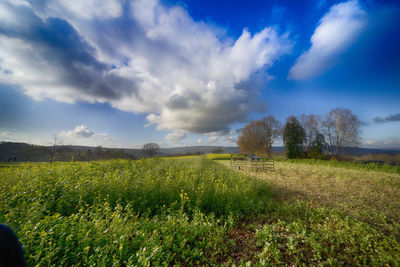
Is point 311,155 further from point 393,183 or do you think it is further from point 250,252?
point 250,252

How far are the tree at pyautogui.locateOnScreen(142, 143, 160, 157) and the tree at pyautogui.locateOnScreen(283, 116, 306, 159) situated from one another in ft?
148

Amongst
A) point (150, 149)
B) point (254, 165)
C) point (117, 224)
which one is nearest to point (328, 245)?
point (117, 224)

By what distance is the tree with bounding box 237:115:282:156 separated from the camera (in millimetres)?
39344

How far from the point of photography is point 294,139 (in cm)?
3275

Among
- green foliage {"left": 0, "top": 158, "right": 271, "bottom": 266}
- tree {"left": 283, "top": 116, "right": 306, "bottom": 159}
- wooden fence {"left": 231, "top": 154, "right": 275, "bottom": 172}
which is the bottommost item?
wooden fence {"left": 231, "top": 154, "right": 275, "bottom": 172}

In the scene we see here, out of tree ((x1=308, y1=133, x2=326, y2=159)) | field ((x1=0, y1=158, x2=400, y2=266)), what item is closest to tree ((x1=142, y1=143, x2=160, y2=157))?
tree ((x1=308, y1=133, x2=326, y2=159))

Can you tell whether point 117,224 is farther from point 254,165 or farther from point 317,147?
point 317,147

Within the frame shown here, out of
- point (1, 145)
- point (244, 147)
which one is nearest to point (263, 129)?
point (244, 147)

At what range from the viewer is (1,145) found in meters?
30.9

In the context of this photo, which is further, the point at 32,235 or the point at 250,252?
the point at 250,252

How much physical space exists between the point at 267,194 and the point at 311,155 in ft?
96.9

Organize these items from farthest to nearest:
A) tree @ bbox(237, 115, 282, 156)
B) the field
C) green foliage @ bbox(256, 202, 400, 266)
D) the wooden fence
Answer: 1. tree @ bbox(237, 115, 282, 156)
2. the wooden fence
3. green foliage @ bbox(256, 202, 400, 266)
4. the field

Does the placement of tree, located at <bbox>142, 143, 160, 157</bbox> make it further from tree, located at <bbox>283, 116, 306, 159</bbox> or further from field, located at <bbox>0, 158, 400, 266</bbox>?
field, located at <bbox>0, 158, 400, 266</bbox>

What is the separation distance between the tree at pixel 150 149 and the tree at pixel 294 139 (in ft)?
148
